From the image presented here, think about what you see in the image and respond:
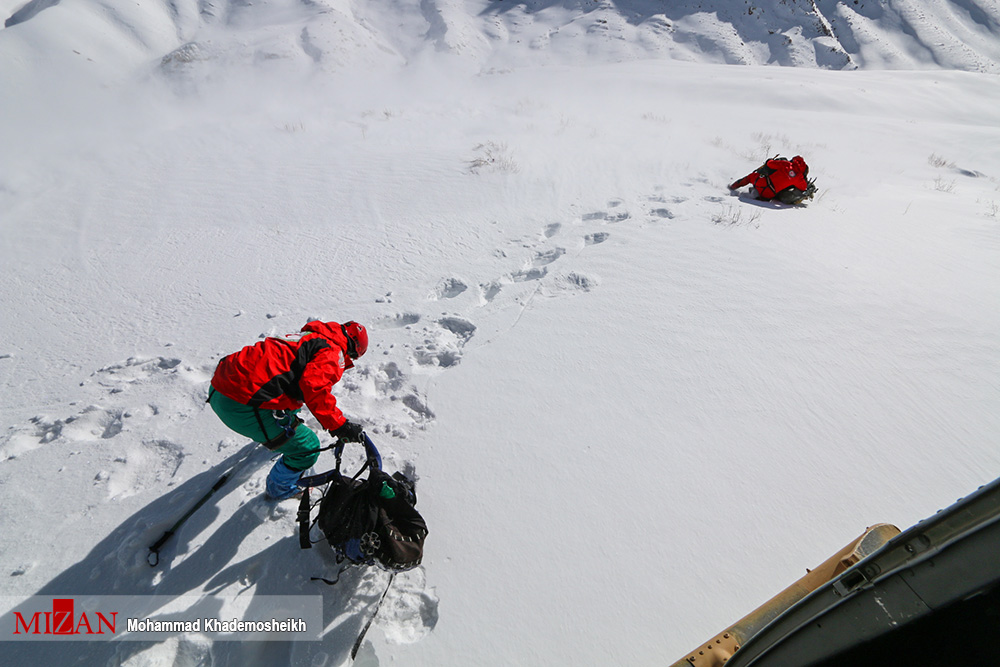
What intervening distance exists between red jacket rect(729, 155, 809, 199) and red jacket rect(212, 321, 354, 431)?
5998 mm

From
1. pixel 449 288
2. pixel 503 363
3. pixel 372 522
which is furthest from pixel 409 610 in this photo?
pixel 449 288

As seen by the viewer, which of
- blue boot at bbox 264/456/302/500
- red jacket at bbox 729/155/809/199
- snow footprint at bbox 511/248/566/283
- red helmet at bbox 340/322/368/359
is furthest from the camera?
red jacket at bbox 729/155/809/199

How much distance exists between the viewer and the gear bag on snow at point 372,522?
1950mm

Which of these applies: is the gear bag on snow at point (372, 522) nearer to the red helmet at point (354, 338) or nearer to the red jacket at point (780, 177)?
the red helmet at point (354, 338)

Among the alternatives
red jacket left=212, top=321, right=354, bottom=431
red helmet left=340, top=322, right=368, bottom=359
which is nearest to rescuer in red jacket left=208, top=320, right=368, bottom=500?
red jacket left=212, top=321, right=354, bottom=431

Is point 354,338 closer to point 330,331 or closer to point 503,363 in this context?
point 330,331

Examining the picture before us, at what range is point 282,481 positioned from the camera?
2381mm

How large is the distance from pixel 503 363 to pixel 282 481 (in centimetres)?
159

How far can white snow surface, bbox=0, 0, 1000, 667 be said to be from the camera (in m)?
2.12

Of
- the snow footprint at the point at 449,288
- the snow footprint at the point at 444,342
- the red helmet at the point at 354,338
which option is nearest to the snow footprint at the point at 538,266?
the snow footprint at the point at 449,288

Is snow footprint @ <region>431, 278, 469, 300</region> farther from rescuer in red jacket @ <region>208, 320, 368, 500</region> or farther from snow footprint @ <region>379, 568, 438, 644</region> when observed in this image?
snow footprint @ <region>379, 568, 438, 644</region>

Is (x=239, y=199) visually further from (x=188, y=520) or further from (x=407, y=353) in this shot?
(x=188, y=520)

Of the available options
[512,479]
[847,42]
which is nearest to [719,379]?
[512,479]

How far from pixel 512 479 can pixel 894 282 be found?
402 cm
